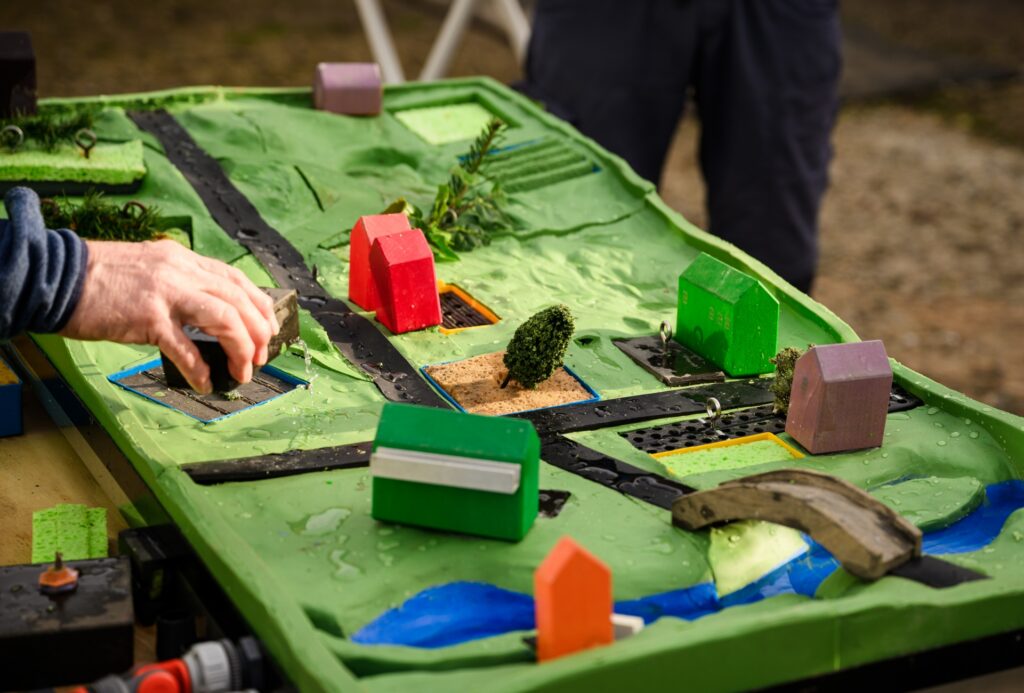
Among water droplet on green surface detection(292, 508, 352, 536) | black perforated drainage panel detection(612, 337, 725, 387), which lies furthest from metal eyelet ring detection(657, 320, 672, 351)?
water droplet on green surface detection(292, 508, 352, 536)

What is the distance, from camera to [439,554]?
137 centimetres

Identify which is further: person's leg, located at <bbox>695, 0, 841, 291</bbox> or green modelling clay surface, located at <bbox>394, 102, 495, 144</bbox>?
person's leg, located at <bbox>695, 0, 841, 291</bbox>

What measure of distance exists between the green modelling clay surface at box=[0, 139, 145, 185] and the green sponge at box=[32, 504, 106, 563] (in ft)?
2.28

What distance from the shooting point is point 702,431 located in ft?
5.42

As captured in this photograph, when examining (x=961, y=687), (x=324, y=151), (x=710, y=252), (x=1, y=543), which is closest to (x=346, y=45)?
(x=324, y=151)

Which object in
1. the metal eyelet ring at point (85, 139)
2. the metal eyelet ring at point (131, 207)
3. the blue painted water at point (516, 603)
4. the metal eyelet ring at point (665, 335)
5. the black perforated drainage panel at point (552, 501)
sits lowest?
the blue painted water at point (516, 603)

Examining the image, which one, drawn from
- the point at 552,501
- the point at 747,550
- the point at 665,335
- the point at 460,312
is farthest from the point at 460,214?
the point at 747,550

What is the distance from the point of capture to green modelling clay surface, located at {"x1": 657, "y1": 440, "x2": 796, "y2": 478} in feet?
5.13

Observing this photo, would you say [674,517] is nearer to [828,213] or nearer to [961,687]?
[961,687]

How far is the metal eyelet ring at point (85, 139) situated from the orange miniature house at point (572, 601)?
4.22 feet

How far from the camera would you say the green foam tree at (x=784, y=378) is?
65.6 inches

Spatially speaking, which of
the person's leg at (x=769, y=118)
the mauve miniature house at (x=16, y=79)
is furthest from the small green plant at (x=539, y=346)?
the person's leg at (x=769, y=118)

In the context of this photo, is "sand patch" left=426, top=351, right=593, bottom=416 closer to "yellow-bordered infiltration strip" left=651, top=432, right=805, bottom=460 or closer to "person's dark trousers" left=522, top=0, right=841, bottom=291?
"yellow-bordered infiltration strip" left=651, top=432, right=805, bottom=460

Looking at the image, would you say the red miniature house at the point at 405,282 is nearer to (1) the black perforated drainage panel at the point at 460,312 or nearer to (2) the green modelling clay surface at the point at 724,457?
(1) the black perforated drainage panel at the point at 460,312
